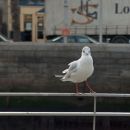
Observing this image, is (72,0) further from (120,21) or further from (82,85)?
(82,85)

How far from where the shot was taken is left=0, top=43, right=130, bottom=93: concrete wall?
2014cm

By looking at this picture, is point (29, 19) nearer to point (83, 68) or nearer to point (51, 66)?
point (51, 66)

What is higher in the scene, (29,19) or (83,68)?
(83,68)

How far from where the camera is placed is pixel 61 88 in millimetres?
20094

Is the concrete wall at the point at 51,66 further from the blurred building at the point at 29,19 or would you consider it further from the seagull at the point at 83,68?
the blurred building at the point at 29,19

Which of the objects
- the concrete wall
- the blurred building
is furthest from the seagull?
the blurred building

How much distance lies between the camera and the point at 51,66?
20.4 meters

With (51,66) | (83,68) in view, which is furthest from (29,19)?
(83,68)

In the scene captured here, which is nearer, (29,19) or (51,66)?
(51,66)

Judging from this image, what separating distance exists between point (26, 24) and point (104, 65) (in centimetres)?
2379

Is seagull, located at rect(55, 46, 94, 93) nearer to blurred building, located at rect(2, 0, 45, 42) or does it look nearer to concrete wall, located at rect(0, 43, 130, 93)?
concrete wall, located at rect(0, 43, 130, 93)

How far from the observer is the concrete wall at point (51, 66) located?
2014cm

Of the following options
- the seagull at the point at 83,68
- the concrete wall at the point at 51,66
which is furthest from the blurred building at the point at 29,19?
the seagull at the point at 83,68

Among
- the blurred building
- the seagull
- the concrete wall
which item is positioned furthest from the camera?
the blurred building
